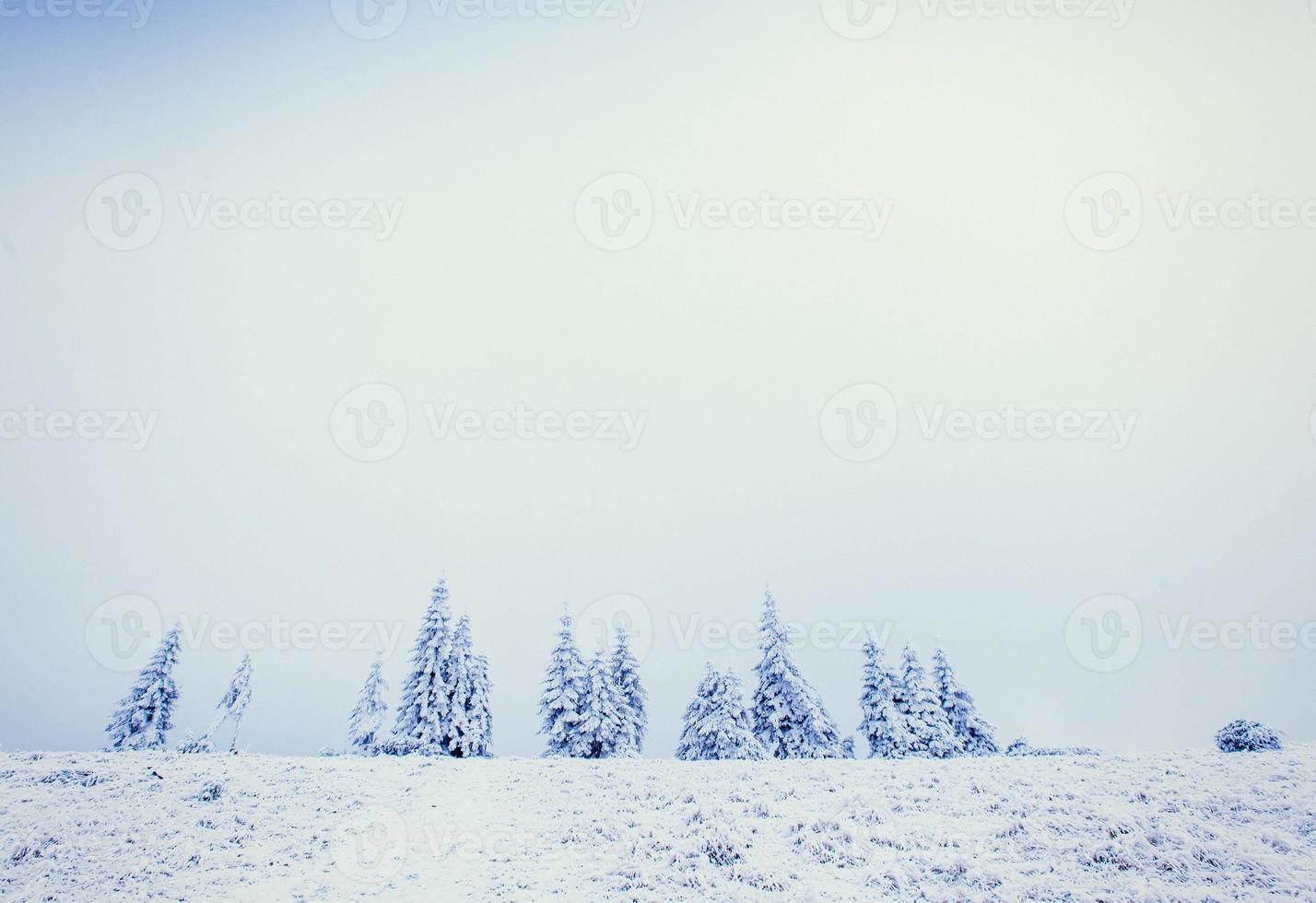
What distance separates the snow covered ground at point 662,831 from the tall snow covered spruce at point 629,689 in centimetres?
1477

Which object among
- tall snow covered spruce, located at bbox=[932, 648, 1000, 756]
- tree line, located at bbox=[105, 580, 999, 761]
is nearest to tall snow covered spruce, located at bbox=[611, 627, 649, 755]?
tree line, located at bbox=[105, 580, 999, 761]

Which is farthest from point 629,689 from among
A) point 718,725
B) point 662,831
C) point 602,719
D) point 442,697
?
point 662,831

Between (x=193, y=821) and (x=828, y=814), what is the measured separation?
17.3 m

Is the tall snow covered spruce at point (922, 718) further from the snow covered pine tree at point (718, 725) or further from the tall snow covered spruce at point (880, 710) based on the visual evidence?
the snow covered pine tree at point (718, 725)

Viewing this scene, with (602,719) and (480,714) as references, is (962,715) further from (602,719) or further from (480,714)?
(480,714)

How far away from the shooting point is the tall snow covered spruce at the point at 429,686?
31.7 metres

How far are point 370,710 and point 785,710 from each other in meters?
30.3

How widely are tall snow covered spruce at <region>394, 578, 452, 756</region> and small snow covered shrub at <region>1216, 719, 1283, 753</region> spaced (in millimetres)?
35257

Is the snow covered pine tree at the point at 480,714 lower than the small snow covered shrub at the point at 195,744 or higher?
higher

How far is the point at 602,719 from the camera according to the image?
3431 centimetres

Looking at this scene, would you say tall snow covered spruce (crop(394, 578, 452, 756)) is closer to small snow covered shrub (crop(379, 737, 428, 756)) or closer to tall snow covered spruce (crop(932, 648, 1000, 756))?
small snow covered shrub (crop(379, 737, 428, 756))

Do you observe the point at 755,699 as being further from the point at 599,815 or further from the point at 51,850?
the point at 51,850

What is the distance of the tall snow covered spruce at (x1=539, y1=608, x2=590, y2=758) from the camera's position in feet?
111
